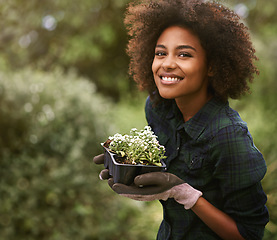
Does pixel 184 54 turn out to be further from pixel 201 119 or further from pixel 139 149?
pixel 139 149

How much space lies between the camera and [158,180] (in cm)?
133

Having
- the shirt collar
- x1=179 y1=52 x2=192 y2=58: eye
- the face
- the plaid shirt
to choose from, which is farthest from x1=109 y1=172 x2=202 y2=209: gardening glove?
x1=179 y1=52 x2=192 y2=58: eye

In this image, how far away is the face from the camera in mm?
1481

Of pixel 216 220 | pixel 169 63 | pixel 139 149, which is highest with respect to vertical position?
pixel 169 63

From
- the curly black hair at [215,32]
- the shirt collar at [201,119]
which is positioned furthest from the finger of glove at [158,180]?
the curly black hair at [215,32]

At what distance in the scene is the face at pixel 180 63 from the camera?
148 centimetres

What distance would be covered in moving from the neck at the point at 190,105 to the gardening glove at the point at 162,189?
1.30 feet

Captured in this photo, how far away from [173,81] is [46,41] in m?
6.67

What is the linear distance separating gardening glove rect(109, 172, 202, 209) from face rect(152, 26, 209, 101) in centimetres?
39

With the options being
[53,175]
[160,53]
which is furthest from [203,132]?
[53,175]

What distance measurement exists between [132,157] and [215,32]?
2.15 feet

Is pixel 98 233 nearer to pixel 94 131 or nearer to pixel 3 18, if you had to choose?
pixel 94 131

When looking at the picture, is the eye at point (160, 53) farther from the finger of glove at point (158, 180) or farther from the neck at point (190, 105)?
the finger of glove at point (158, 180)

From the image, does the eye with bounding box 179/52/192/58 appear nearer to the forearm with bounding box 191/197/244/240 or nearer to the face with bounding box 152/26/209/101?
the face with bounding box 152/26/209/101
